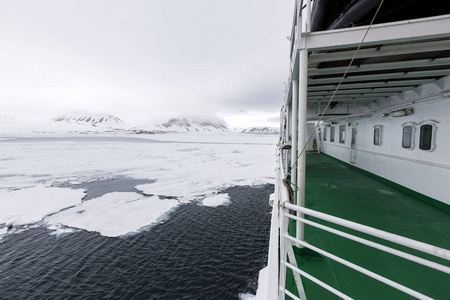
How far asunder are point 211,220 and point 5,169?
704 inches

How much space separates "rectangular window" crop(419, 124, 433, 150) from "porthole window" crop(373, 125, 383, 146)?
2047 millimetres

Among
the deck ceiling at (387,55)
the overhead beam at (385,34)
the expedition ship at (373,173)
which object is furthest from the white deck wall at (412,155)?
the overhead beam at (385,34)

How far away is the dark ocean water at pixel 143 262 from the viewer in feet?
14.6

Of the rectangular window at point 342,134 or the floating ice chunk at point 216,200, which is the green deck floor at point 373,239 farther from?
the rectangular window at point 342,134

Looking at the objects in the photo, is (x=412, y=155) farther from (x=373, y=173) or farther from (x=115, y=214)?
(x=115, y=214)

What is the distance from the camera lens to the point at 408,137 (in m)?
5.83

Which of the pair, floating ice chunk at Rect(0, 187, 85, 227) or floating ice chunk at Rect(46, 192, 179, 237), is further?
floating ice chunk at Rect(0, 187, 85, 227)

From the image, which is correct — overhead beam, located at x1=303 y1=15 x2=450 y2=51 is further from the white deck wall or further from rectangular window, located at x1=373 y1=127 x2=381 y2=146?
rectangular window, located at x1=373 y1=127 x2=381 y2=146

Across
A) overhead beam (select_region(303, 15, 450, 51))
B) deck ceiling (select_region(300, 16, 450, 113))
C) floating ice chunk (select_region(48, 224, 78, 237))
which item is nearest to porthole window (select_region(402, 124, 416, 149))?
deck ceiling (select_region(300, 16, 450, 113))

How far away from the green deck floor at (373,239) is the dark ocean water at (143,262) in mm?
2211

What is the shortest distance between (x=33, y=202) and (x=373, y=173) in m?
13.7

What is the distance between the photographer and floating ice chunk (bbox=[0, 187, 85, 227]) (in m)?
7.36

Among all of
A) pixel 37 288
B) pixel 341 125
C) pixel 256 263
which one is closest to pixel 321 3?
pixel 256 263

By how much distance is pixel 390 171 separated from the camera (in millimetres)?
6527
